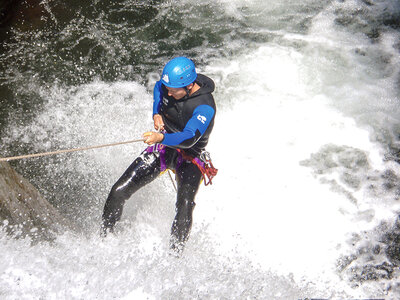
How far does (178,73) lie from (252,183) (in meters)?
2.32

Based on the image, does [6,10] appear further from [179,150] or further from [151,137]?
[151,137]

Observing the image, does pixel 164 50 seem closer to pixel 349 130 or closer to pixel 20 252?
pixel 349 130

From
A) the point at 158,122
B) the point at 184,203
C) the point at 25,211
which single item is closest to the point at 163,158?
the point at 158,122

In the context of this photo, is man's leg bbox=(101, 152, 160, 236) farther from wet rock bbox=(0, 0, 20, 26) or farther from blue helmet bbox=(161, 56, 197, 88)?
wet rock bbox=(0, 0, 20, 26)

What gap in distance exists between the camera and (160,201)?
15.0 feet

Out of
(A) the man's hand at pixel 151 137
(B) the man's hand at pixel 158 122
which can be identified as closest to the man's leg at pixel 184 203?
(B) the man's hand at pixel 158 122

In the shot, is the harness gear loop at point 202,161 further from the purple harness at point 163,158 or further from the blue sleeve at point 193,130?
the blue sleeve at point 193,130

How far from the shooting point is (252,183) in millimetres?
4977

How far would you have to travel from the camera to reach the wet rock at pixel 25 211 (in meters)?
3.51

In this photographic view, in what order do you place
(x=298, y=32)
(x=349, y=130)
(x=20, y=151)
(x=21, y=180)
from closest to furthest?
(x=21, y=180), (x=20, y=151), (x=349, y=130), (x=298, y=32)

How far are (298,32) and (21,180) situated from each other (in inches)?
226

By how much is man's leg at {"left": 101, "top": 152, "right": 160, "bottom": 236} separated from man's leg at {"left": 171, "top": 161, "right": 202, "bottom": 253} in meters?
0.31

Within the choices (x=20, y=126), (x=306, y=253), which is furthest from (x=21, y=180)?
(x=306, y=253)

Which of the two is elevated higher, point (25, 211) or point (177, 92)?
point (177, 92)
